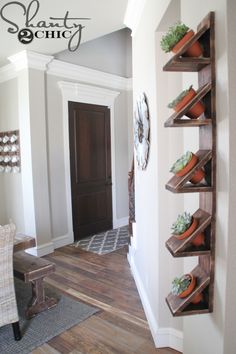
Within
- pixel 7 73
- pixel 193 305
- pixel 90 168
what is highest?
pixel 7 73

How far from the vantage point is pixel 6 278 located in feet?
6.66

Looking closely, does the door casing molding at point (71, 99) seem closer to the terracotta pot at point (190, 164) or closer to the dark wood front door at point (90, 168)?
the dark wood front door at point (90, 168)

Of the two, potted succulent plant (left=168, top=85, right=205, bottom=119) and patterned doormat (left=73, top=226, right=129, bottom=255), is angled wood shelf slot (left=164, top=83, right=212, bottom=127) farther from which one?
patterned doormat (left=73, top=226, right=129, bottom=255)

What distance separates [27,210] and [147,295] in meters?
2.21

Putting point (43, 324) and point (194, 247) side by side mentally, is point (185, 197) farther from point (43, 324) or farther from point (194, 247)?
point (43, 324)

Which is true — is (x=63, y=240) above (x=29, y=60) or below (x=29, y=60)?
below

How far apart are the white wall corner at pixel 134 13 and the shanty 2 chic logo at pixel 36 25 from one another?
1.43 ft

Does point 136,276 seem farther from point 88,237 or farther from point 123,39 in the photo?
point 123,39

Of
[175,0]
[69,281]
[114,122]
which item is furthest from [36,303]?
[114,122]

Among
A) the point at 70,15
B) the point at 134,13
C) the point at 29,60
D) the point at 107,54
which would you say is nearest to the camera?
the point at 134,13

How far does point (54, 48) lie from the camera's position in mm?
3586

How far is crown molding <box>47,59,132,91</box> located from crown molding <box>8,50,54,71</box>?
13 cm

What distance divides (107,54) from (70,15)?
2.14m

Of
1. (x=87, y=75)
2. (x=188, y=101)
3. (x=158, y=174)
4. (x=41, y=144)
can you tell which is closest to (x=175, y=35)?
(x=188, y=101)
